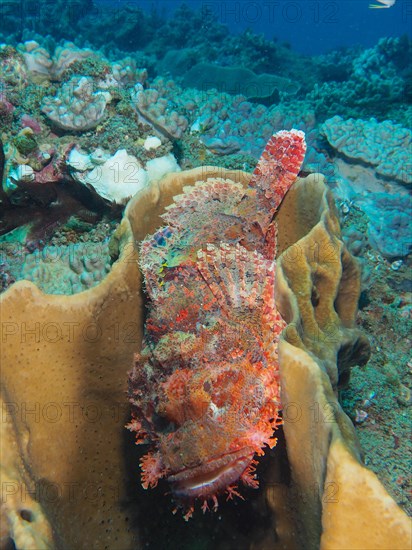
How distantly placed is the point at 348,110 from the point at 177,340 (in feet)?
30.8

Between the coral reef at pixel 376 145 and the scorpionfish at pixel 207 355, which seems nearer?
the scorpionfish at pixel 207 355

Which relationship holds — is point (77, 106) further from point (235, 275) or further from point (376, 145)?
point (376, 145)

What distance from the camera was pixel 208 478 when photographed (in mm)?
→ 1836

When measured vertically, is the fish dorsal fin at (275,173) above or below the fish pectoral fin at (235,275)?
above

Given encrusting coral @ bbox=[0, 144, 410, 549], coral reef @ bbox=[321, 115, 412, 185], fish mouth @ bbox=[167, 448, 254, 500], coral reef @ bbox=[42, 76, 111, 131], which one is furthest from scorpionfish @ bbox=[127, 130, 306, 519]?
coral reef @ bbox=[321, 115, 412, 185]

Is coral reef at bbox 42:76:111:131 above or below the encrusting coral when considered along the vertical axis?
above

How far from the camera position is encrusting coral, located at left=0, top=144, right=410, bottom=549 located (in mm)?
1547

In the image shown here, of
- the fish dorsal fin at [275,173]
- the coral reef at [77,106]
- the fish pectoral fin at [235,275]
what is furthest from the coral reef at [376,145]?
the fish pectoral fin at [235,275]

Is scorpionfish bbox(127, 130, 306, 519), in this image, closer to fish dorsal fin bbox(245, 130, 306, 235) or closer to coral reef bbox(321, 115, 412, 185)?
fish dorsal fin bbox(245, 130, 306, 235)

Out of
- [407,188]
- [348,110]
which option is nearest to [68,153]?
[407,188]

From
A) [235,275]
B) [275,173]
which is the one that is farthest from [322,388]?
[275,173]

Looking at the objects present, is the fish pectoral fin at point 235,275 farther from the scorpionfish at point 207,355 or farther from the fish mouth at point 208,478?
the fish mouth at point 208,478

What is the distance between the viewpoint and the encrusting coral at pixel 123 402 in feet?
5.08

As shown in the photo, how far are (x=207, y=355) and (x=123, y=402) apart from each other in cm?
100
